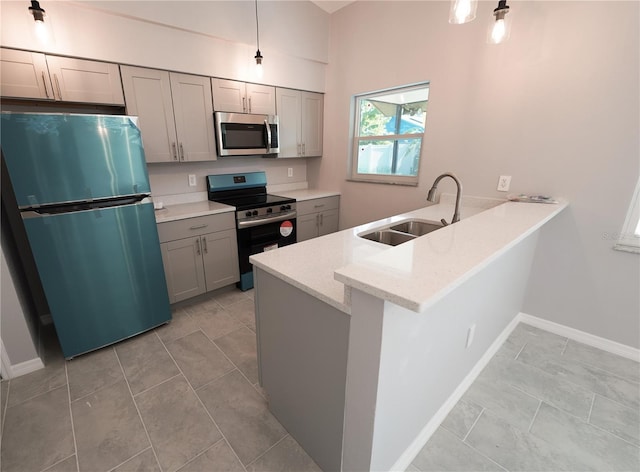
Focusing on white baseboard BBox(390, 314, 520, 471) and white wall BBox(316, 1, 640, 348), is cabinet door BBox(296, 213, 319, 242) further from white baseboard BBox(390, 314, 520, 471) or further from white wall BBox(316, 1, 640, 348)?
white baseboard BBox(390, 314, 520, 471)

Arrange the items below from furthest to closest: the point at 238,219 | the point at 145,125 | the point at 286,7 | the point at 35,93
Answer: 1. the point at 286,7
2. the point at 238,219
3. the point at 145,125
4. the point at 35,93

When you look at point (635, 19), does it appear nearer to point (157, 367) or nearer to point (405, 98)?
point (405, 98)

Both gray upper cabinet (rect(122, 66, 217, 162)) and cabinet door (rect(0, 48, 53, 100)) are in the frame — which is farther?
gray upper cabinet (rect(122, 66, 217, 162))

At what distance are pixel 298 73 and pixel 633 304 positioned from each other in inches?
140

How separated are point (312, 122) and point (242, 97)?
0.95 meters

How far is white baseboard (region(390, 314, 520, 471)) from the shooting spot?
1.33 metres

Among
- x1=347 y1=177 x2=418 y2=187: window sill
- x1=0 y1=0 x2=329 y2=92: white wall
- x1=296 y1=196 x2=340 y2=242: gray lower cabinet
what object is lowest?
x1=296 y1=196 x2=340 y2=242: gray lower cabinet

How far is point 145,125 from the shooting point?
236 centimetres

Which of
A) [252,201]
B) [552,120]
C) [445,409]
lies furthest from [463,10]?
[252,201]

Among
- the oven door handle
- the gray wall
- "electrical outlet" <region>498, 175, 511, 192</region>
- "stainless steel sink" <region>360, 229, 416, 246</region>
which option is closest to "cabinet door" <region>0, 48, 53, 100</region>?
the gray wall

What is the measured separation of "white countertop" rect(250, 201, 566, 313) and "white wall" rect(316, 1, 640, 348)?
49 cm

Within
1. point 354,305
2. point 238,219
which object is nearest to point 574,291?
point 354,305

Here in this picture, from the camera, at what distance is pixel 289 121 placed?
3.30 meters

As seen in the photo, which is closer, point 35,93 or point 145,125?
point 35,93
